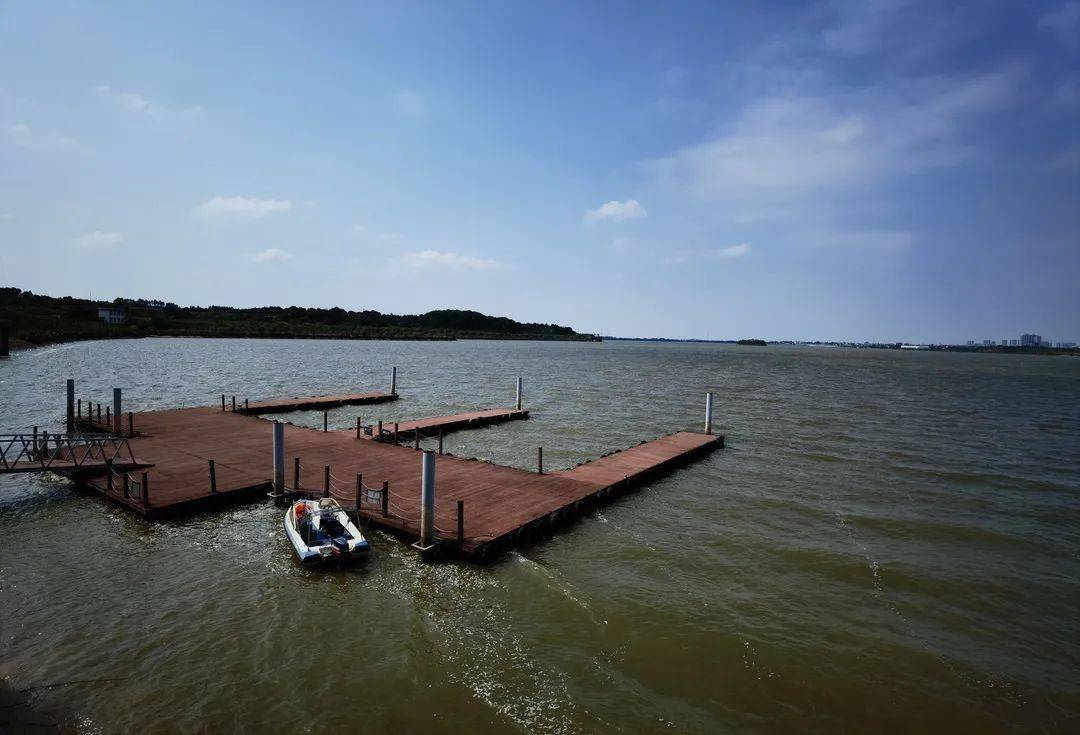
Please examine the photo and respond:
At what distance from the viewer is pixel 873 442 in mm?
30812

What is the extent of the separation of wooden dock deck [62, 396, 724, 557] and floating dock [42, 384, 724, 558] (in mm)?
32

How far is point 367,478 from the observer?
57.2 feet

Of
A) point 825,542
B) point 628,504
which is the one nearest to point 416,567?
point 628,504

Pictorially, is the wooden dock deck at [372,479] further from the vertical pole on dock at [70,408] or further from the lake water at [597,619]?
the vertical pole on dock at [70,408]

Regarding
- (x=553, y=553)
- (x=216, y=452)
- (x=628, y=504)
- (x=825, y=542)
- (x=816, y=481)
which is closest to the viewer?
(x=553, y=553)

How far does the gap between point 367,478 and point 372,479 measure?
18 cm

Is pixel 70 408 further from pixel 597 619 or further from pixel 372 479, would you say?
pixel 597 619

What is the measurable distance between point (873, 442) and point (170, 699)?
33.5 m

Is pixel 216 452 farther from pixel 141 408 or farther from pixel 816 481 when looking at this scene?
pixel 816 481

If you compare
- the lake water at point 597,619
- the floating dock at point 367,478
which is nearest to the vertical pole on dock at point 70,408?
the floating dock at point 367,478

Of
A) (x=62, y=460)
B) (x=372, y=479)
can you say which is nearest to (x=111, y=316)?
(x=62, y=460)

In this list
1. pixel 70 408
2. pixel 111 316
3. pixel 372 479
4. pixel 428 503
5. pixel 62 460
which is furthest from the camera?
pixel 111 316

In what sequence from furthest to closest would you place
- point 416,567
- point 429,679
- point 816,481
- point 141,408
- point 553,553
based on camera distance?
1. point 141,408
2. point 816,481
3. point 553,553
4. point 416,567
5. point 429,679

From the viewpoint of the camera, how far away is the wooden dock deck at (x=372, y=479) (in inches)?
558
